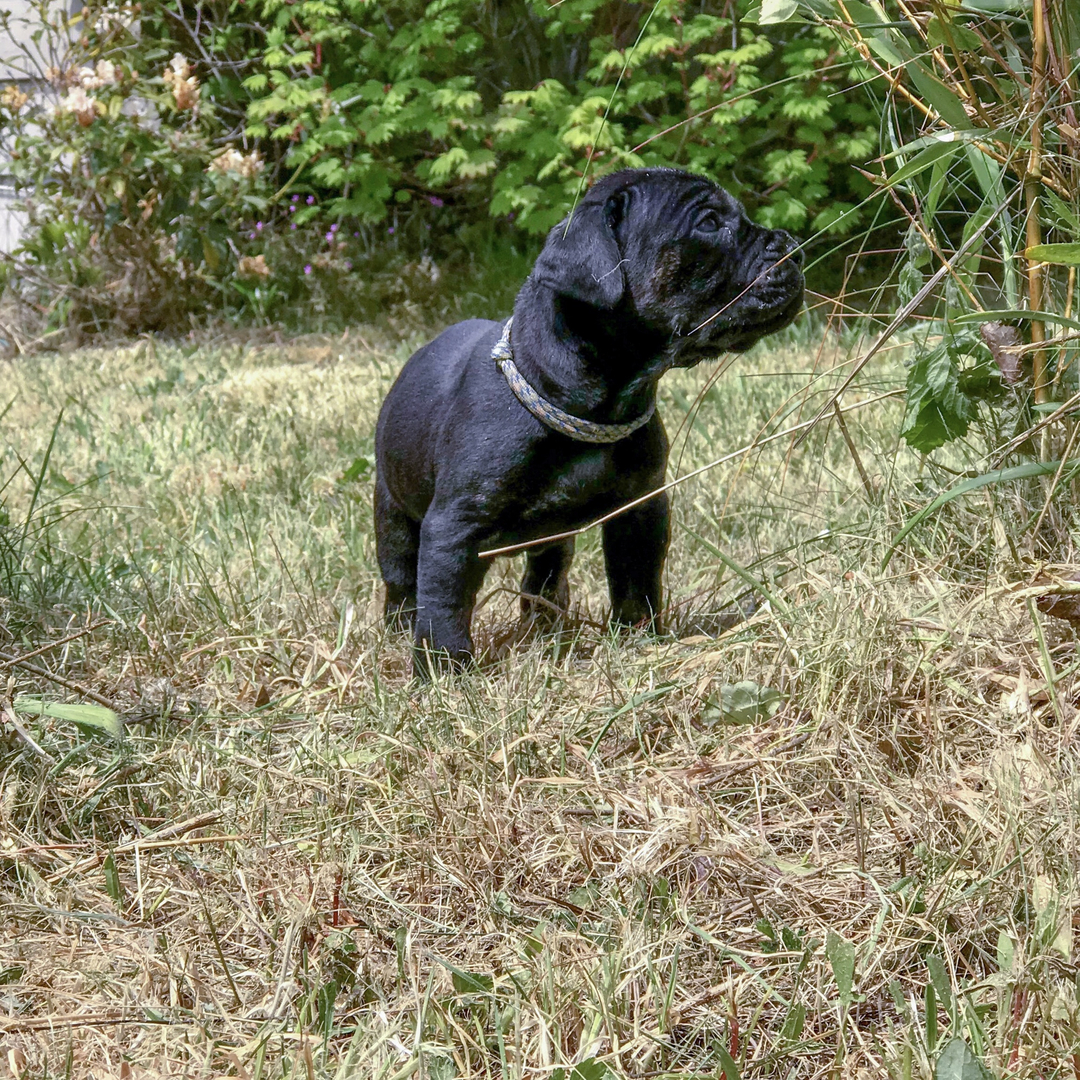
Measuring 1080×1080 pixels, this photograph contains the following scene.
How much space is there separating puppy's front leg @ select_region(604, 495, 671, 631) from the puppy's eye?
610mm

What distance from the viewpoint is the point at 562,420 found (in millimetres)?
2557

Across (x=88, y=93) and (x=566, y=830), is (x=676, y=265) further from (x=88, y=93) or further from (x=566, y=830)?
(x=88, y=93)

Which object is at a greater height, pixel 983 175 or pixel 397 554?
pixel 983 175

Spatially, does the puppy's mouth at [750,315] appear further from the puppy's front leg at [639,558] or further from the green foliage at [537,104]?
the green foliage at [537,104]

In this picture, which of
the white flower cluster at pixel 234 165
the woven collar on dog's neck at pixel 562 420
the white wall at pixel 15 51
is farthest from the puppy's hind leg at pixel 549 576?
the white wall at pixel 15 51

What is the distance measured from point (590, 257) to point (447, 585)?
30.0 inches

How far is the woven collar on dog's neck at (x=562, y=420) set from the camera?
101 inches

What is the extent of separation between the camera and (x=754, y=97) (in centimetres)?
760

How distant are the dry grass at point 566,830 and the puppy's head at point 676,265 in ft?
1.50

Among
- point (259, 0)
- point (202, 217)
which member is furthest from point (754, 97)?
point (259, 0)

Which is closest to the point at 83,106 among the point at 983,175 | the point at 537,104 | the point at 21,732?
the point at 537,104

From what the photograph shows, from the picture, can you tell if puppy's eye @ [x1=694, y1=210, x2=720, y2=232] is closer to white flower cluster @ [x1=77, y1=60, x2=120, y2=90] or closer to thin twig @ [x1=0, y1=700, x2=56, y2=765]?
thin twig @ [x1=0, y1=700, x2=56, y2=765]

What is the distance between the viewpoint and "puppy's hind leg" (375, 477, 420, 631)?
125 inches

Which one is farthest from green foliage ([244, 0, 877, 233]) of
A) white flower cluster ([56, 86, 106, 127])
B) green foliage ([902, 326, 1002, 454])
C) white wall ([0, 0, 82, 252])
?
green foliage ([902, 326, 1002, 454])
